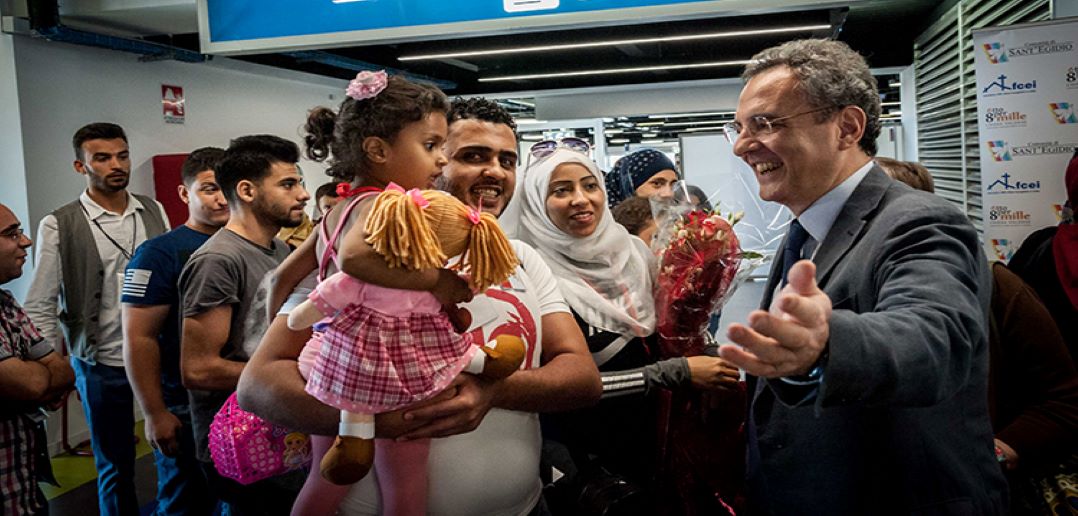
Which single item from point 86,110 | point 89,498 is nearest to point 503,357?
point 89,498

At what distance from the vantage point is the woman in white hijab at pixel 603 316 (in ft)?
6.76

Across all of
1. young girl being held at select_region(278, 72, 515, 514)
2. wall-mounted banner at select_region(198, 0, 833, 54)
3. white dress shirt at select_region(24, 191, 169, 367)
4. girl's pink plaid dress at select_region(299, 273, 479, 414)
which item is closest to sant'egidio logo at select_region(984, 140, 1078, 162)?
wall-mounted banner at select_region(198, 0, 833, 54)

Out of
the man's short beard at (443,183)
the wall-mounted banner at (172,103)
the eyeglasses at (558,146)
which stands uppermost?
the wall-mounted banner at (172,103)

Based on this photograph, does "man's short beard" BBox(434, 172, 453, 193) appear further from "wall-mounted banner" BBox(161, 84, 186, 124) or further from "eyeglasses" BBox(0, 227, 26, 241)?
"wall-mounted banner" BBox(161, 84, 186, 124)

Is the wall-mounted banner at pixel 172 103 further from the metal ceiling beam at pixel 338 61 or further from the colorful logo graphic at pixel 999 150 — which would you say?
the colorful logo graphic at pixel 999 150

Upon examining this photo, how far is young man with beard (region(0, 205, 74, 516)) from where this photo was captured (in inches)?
97.0

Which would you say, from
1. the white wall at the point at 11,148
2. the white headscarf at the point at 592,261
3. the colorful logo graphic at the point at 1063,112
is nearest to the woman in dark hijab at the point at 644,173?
the white headscarf at the point at 592,261

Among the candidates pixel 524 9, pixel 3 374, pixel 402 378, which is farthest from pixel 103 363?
pixel 402 378

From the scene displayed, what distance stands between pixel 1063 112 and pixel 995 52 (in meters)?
0.51

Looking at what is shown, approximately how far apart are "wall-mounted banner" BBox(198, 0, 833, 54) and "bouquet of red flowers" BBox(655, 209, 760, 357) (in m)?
0.98

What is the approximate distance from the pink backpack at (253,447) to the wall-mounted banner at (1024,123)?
4182 mm

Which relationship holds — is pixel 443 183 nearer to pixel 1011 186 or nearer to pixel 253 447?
pixel 253 447

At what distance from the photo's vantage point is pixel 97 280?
4340 mm

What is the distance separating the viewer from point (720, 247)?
215 centimetres
